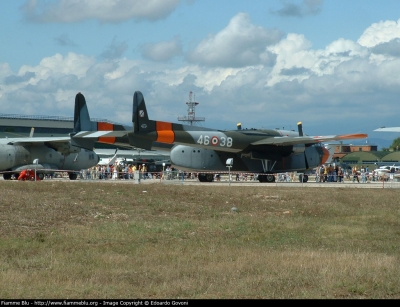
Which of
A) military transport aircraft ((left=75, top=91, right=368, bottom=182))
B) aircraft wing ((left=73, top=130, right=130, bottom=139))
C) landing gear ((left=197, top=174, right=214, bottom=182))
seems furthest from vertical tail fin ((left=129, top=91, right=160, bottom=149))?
landing gear ((left=197, top=174, right=214, bottom=182))

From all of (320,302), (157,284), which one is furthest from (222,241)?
(320,302)

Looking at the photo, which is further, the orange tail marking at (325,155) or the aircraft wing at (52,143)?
the orange tail marking at (325,155)

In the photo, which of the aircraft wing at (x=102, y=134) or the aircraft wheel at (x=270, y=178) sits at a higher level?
the aircraft wing at (x=102, y=134)

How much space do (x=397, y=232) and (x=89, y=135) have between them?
1344 inches

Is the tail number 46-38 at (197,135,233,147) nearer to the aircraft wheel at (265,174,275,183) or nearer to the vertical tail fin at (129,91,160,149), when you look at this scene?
the vertical tail fin at (129,91,160,149)

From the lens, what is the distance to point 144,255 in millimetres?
15016

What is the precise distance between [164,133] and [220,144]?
4.93 m

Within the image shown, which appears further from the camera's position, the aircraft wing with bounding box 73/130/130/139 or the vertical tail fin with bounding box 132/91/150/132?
the aircraft wing with bounding box 73/130/130/139

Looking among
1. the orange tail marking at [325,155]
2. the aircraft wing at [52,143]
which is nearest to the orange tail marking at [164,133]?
the aircraft wing at [52,143]

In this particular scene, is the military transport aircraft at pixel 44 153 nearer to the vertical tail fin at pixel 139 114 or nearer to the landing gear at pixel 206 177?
the vertical tail fin at pixel 139 114

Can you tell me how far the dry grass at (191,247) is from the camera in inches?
448

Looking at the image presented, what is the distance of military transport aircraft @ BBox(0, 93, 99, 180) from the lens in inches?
2088

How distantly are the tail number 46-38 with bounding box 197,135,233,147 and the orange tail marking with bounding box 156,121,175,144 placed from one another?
222 centimetres

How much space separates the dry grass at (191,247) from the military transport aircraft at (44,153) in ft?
84.1
